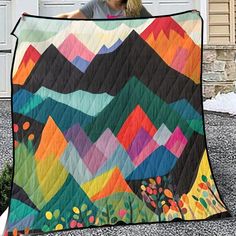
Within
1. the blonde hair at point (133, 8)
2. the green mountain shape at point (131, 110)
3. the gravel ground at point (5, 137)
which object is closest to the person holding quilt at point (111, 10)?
the blonde hair at point (133, 8)

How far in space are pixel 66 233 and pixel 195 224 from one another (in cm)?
72

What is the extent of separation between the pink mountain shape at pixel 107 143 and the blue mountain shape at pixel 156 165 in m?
0.17

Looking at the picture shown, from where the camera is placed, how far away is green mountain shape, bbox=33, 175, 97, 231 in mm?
3537

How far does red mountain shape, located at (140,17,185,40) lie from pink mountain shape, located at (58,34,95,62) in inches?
13.1

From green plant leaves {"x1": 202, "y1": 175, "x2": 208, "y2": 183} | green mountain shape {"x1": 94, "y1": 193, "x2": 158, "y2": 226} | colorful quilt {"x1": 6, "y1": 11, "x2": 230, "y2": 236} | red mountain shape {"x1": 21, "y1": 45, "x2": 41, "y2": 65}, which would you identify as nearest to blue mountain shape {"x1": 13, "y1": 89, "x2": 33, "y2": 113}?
colorful quilt {"x1": 6, "y1": 11, "x2": 230, "y2": 236}

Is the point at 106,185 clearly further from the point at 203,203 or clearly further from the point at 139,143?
the point at 203,203

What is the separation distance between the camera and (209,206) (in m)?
A: 3.76

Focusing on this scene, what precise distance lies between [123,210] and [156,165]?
1.06ft

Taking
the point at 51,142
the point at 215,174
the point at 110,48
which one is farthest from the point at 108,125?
the point at 215,174

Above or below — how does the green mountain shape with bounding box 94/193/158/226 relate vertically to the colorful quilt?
below

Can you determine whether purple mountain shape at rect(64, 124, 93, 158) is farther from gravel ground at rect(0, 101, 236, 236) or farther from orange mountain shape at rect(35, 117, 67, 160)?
gravel ground at rect(0, 101, 236, 236)

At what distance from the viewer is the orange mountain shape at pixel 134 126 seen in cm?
371

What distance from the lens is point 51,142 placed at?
3609 mm

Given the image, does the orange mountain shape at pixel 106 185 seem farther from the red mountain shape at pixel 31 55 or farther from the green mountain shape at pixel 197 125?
the red mountain shape at pixel 31 55
